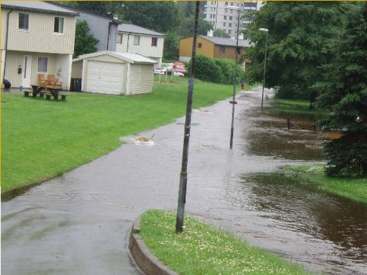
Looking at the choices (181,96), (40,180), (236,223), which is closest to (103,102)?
(181,96)

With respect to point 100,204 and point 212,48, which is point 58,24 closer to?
point 100,204

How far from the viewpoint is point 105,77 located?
46.2 m

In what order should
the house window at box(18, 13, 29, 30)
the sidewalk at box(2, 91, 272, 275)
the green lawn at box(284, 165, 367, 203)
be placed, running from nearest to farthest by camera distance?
the sidewalk at box(2, 91, 272, 275)
the green lawn at box(284, 165, 367, 203)
the house window at box(18, 13, 29, 30)

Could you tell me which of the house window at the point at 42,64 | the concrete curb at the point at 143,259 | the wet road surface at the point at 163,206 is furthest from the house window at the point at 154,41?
the concrete curb at the point at 143,259

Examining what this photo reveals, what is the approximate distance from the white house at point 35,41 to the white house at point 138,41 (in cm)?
2912

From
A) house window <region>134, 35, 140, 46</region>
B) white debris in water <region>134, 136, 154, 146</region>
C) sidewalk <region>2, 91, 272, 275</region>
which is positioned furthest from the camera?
house window <region>134, 35, 140, 46</region>

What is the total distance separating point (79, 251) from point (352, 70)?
505 inches

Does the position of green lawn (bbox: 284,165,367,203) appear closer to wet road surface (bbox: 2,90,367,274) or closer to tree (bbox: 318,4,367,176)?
tree (bbox: 318,4,367,176)

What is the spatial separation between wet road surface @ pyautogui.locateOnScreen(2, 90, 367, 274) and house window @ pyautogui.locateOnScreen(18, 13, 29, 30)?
18.6 meters

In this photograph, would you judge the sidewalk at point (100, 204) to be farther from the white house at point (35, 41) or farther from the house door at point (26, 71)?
the house door at point (26, 71)

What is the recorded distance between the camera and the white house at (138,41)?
75312 millimetres

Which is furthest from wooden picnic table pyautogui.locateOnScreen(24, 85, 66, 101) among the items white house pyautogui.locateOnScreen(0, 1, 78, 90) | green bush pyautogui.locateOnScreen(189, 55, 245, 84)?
green bush pyautogui.locateOnScreen(189, 55, 245, 84)

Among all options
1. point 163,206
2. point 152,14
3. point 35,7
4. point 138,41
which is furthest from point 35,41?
point 152,14

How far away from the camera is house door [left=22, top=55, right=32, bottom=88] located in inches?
1689
